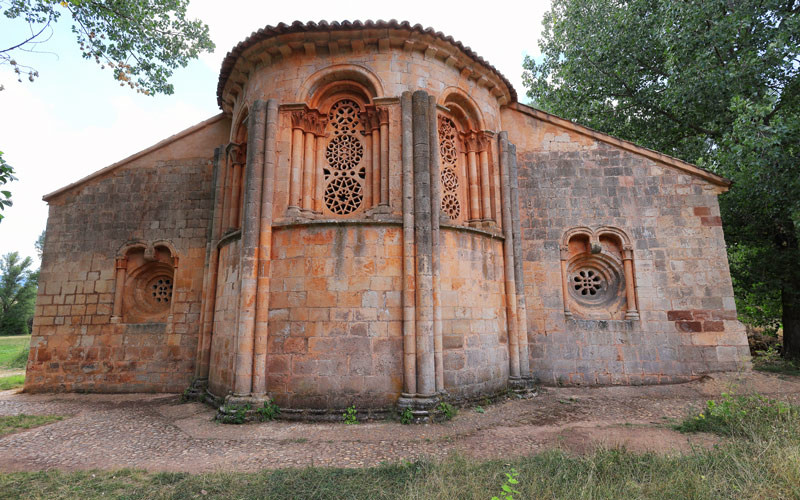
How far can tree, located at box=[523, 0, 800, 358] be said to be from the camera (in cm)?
853

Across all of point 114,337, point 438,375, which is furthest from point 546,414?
A: point 114,337

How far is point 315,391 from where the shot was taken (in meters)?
6.64

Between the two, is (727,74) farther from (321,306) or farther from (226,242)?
(226,242)

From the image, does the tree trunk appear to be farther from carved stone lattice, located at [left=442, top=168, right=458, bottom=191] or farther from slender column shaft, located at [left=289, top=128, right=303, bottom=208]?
slender column shaft, located at [left=289, top=128, right=303, bottom=208]

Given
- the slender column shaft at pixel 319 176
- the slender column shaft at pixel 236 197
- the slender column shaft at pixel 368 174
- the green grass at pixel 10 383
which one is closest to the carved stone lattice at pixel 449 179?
the slender column shaft at pixel 368 174

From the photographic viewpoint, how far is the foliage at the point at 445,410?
6.47 metres

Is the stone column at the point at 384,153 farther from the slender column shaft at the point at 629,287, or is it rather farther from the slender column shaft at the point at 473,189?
the slender column shaft at the point at 629,287

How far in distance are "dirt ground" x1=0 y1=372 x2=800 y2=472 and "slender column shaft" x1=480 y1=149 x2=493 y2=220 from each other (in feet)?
12.6

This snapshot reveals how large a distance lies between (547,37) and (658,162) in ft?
35.6

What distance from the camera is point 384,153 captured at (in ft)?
24.7

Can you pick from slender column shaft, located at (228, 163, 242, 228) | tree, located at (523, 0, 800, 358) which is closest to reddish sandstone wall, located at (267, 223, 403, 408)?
slender column shaft, located at (228, 163, 242, 228)

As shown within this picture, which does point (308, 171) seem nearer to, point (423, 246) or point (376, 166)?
point (376, 166)

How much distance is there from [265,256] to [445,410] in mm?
3971

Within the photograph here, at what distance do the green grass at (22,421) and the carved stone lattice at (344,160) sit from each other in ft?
20.1
